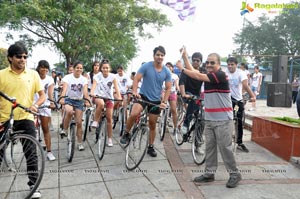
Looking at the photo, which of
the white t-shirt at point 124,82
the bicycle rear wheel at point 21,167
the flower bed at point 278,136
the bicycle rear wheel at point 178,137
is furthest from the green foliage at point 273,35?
the bicycle rear wheel at point 21,167

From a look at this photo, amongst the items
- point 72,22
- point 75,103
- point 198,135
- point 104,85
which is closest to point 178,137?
point 198,135

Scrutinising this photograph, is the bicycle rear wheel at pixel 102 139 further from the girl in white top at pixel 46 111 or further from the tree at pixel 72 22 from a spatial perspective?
the tree at pixel 72 22

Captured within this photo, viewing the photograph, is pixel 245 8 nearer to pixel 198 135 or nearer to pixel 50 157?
pixel 198 135

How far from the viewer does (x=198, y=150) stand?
528 cm

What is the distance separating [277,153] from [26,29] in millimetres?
13321

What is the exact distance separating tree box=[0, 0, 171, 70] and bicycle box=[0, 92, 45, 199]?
8976 millimetres

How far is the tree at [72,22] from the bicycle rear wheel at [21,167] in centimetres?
897

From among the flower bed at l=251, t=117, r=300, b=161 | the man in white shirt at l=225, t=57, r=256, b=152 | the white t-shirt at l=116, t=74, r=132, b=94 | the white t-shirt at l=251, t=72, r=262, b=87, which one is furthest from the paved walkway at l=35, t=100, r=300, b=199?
the white t-shirt at l=251, t=72, r=262, b=87

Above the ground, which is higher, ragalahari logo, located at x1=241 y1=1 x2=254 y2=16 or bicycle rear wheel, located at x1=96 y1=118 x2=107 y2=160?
ragalahari logo, located at x1=241 y1=1 x2=254 y2=16

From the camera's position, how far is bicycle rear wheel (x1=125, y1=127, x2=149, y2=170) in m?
4.70

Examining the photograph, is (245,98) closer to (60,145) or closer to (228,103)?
(228,103)

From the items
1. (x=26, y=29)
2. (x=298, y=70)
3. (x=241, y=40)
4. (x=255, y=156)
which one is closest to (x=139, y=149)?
(x=255, y=156)

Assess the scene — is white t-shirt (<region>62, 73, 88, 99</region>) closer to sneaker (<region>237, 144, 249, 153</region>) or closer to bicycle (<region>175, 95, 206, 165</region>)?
bicycle (<region>175, 95, 206, 165</region>)

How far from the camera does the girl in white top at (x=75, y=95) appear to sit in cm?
547
